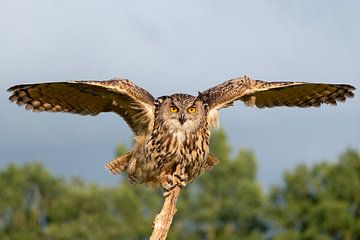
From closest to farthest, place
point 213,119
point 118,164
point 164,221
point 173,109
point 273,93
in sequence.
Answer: point 164,221 → point 173,109 → point 213,119 → point 118,164 → point 273,93

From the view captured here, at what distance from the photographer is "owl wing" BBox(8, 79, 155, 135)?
12.1m

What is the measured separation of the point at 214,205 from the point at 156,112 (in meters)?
33.8

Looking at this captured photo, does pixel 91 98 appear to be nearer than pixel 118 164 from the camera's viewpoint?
Yes

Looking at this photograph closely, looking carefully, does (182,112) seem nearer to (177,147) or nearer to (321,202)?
(177,147)

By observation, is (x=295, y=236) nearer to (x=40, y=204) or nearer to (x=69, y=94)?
(x=40, y=204)

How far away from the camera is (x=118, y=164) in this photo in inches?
514

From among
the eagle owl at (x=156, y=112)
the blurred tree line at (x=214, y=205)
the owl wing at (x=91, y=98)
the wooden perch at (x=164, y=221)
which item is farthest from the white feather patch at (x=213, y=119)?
the blurred tree line at (x=214, y=205)

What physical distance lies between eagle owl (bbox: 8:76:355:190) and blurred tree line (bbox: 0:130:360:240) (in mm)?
30349

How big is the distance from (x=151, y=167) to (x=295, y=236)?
32280 millimetres

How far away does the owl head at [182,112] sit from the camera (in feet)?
40.6

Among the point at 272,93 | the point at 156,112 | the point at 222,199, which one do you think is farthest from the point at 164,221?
the point at 222,199

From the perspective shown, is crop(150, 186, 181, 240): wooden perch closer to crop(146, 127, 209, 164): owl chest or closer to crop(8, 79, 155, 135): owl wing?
crop(146, 127, 209, 164): owl chest

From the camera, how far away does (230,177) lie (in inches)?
1816

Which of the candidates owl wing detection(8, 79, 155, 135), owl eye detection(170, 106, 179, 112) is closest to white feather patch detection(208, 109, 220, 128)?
owl eye detection(170, 106, 179, 112)
